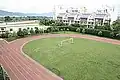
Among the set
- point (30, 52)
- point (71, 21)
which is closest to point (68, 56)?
point (30, 52)

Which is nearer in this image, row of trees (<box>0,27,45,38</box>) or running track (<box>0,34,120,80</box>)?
running track (<box>0,34,120,80</box>)

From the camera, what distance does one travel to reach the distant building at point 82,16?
4551 centimetres

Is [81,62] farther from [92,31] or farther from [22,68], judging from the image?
[92,31]

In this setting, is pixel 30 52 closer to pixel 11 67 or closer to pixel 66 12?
pixel 11 67

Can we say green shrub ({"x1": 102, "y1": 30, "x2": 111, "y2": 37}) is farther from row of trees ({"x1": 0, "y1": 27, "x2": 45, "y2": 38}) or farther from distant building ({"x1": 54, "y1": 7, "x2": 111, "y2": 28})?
row of trees ({"x1": 0, "y1": 27, "x2": 45, "y2": 38})

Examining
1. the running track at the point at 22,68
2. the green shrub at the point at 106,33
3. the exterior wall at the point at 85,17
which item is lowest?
the running track at the point at 22,68

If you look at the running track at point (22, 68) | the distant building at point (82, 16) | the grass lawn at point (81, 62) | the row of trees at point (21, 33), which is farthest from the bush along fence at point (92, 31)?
the running track at point (22, 68)

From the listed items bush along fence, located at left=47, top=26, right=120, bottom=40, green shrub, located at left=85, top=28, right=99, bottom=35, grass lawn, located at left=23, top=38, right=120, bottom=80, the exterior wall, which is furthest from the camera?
the exterior wall

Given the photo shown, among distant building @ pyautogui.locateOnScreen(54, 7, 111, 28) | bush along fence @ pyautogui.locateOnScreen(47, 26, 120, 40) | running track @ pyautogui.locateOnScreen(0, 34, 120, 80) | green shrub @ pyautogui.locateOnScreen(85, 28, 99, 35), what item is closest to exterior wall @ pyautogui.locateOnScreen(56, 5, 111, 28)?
distant building @ pyautogui.locateOnScreen(54, 7, 111, 28)

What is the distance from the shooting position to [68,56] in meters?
20.0

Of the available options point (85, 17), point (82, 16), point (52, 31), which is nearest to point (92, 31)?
point (52, 31)

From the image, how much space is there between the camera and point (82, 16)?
166 ft

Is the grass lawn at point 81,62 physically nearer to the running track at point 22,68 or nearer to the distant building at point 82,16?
the running track at point 22,68

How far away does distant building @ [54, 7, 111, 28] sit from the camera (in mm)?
45506
